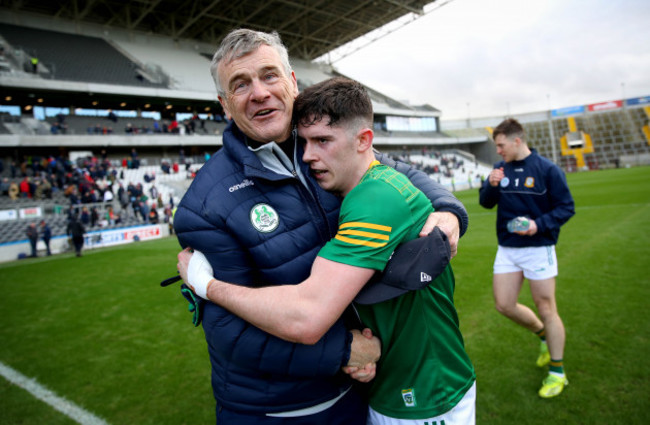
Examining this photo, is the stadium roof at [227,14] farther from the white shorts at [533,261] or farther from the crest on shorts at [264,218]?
the crest on shorts at [264,218]

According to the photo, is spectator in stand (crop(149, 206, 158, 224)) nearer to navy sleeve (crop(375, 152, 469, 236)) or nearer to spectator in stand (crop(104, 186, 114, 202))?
spectator in stand (crop(104, 186, 114, 202))

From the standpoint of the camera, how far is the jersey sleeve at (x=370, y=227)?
1.49m

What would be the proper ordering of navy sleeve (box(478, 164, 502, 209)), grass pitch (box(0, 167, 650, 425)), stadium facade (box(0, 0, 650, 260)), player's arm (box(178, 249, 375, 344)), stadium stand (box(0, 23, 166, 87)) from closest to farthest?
1. player's arm (box(178, 249, 375, 344))
2. grass pitch (box(0, 167, 650, 425))
3. navy sleeve (box(478, 164, 502, 209))
4. stadium facade (box(0, 0, 650, 260))
5. stadium stand (box(0, 23, 166, 87))

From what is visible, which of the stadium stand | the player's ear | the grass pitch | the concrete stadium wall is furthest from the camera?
the stadium stand

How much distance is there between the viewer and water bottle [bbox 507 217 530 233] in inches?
149

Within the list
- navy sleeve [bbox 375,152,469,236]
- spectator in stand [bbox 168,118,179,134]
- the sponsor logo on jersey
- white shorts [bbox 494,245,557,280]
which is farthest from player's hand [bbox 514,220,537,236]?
spectator in stand [bbox 168,118,179,134]

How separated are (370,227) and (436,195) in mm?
871

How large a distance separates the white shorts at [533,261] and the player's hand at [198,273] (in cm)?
352

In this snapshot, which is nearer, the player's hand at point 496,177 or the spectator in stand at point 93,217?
the player's hand at point 496,177

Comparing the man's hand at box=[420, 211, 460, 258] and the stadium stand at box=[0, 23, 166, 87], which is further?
the stadium stand at box=[0, 23, 166, 87]

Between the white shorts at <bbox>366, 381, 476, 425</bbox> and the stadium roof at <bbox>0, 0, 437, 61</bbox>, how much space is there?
39113 mm

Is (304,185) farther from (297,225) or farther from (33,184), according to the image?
(33,184)

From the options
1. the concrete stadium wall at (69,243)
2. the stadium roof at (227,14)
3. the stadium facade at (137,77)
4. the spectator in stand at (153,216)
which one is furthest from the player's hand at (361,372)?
the stadium roof at (227,14)

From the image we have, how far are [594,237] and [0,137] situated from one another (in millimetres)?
32836
